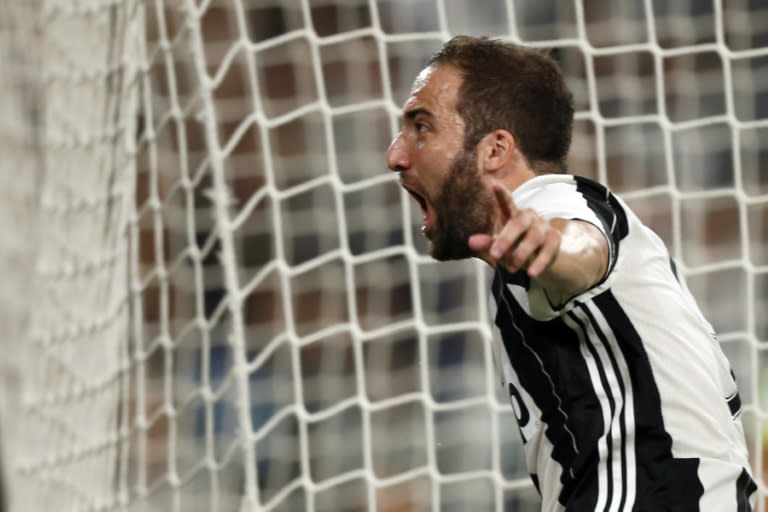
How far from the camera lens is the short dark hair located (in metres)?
1.30

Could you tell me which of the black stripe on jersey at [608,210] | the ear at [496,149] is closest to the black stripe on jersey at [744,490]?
the black stripe on jersey at [608,210]

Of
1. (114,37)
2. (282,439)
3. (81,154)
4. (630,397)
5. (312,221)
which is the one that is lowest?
(282,439)

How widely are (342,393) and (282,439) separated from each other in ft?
0.66

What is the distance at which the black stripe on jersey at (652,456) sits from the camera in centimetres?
119

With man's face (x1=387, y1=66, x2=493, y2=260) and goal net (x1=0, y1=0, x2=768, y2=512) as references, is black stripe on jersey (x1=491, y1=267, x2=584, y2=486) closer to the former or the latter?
man's face (x1=387, y1=66, x2=493, y2=260)

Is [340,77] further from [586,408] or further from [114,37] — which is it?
[586,408]

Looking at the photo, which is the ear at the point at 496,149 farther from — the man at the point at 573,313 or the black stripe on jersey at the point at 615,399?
the black stripe on jersey at the point at 615,399

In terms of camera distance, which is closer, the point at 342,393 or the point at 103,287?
the point at 103,287

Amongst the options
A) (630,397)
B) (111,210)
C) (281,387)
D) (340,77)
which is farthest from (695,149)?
(630,397)

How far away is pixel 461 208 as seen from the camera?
1299 millimetres

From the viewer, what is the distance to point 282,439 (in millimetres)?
3219

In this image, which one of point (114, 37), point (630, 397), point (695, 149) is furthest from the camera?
point (695, 149)

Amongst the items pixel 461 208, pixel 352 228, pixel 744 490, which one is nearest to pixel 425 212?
pixel 461 208

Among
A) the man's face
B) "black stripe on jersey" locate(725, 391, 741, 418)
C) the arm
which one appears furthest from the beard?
"black stripe on jersey" locate(725, 391, 741, 418)
